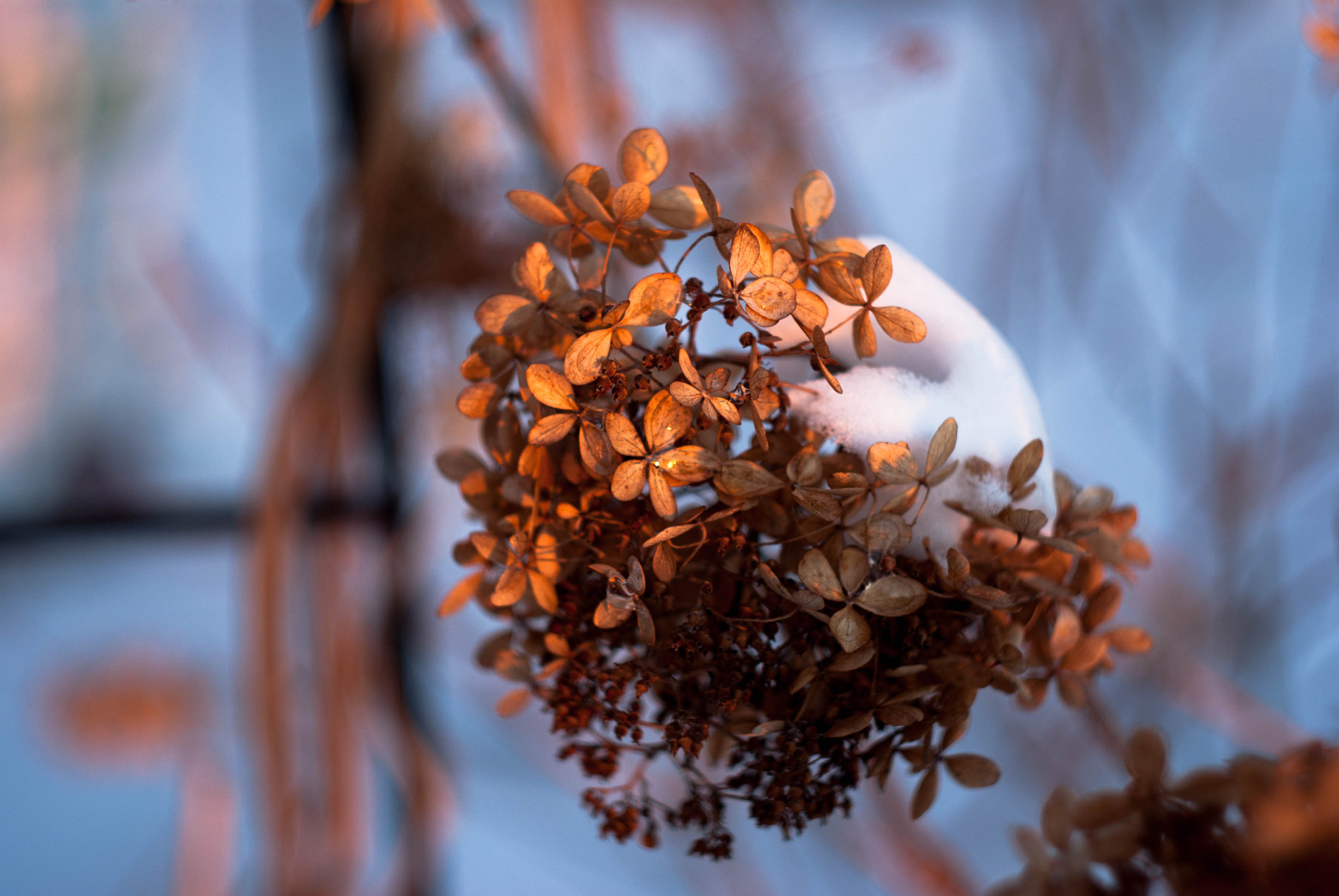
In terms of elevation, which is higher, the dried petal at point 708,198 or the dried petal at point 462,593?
the dried petal at point 708,198

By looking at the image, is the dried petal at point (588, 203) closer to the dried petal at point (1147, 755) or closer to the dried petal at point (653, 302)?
the dried petal at point (653, 302)

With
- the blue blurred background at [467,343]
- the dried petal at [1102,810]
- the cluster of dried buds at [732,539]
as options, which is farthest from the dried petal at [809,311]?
the blue blurred background at [467,343]

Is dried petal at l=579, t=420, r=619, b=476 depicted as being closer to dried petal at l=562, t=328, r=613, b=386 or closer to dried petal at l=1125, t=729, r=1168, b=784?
dried petal at l=562, t=328, r=613, b=386

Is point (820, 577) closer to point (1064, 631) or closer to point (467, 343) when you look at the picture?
point (1064, 631)

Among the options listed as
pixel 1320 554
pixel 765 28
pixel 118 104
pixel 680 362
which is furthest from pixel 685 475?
pixel 118 104

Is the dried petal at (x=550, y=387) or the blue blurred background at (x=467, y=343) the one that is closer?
the dried petal at (x=550, y=387)
